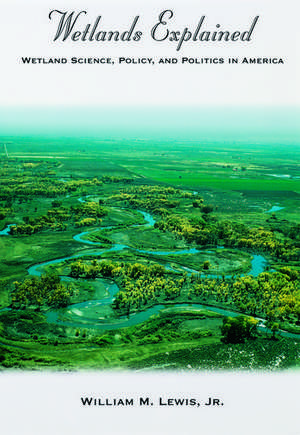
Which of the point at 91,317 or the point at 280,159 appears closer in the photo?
the point at 91,317

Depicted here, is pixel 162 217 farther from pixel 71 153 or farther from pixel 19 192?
pixel 71 153

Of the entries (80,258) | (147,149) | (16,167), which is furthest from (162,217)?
(147,149)

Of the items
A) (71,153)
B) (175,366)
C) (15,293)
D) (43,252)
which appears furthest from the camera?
(71,153)

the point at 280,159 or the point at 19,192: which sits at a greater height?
the point at 280,159

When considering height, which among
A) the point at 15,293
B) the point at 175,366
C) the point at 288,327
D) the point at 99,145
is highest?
the point at 99,145
